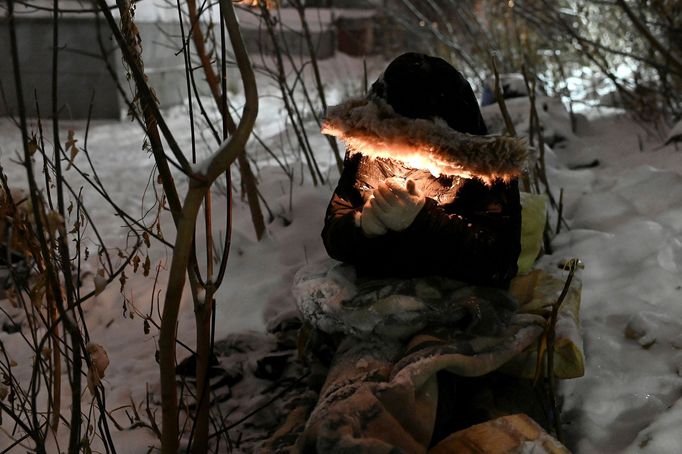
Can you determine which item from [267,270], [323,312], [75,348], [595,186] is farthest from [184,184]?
[75,348]

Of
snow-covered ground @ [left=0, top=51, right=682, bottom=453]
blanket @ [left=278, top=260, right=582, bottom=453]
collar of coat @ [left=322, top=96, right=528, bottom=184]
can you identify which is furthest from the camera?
snow-covered ground @ [left=0, top=51, right=682, bottom=453]

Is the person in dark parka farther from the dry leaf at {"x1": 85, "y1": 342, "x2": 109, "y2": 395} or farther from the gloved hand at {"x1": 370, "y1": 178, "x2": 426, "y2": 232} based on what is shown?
the dry leaf at {"x1": 85, "y1": 342, "x2": 109, "y2": 395}

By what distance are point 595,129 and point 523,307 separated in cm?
314

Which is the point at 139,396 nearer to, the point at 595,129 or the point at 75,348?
the point at 75,348

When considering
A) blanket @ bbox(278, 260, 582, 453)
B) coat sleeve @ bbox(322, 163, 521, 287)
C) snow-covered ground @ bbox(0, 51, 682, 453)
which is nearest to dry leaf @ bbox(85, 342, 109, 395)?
snow-covered ground @ bbox(0, 51, 682, 453)

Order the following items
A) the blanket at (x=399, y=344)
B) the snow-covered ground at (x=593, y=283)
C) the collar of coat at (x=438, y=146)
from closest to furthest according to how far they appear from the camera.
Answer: the blanket at (x=399, y=344) < the collar of coat at (x=438, y=146) < the snow-covered ground at (x=593, y=283)

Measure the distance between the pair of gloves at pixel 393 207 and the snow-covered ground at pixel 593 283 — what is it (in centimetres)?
67

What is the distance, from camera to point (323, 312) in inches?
72.1

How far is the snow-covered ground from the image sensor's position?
1840mm

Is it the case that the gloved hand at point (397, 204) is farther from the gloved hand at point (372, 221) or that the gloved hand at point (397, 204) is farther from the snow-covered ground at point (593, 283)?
the snow-covered ground at point (593, 283)

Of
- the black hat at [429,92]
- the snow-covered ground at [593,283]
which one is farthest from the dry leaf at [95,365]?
the black hat at [429,92]

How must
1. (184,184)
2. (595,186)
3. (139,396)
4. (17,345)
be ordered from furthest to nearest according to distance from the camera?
(184,184) < (595,186) < (17,345) < (139,396)

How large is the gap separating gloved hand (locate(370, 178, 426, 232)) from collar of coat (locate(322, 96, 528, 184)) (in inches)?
3.5

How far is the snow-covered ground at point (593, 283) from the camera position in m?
1.84
